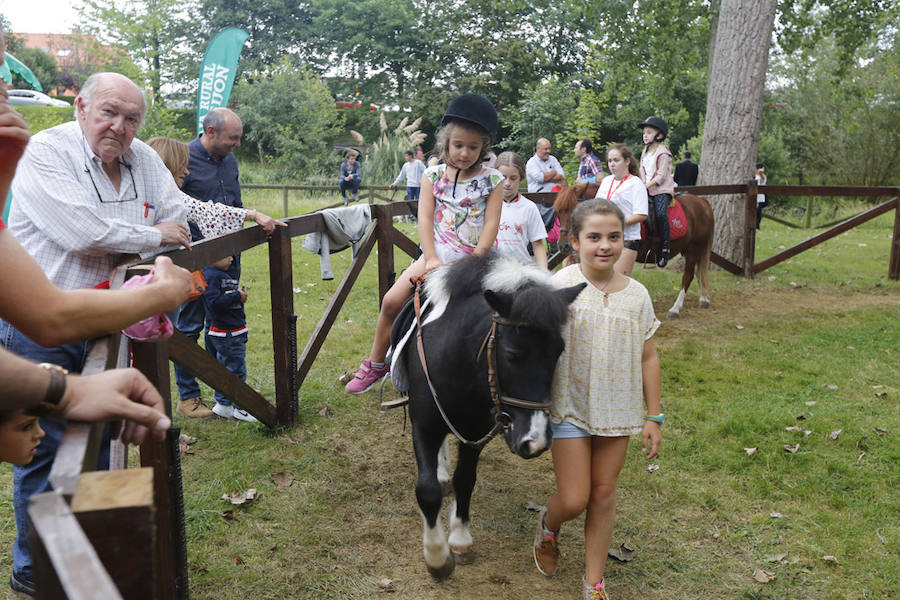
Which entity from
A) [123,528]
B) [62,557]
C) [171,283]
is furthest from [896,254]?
[62,557]

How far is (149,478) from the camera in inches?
43.4

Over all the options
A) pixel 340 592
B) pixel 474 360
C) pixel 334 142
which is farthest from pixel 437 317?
pixel 334 142

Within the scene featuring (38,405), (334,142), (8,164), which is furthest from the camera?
(334,142)

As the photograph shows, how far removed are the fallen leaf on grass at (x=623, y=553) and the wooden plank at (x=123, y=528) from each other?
113 inches

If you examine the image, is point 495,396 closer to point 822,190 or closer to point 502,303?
point 502,303

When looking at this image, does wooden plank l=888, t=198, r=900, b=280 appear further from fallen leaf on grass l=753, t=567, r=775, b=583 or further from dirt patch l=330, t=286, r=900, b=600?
fallen leaf on grass l=753, t=567, r=775, b=583

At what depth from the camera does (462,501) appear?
11.5ft

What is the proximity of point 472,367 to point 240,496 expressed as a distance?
1.90 m

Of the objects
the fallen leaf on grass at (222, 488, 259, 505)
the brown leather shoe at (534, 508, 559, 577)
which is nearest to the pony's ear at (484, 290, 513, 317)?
the brown leather shoe at (534, 508, 559, 577)

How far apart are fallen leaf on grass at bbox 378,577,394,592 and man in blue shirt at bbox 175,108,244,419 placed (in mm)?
2530

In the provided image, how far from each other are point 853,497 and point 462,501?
2488 mm

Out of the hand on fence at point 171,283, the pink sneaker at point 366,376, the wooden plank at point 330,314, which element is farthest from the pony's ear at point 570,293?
the wooden plank at point 330,314

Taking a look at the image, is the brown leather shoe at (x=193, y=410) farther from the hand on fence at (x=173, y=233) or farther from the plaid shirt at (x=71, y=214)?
the plaid shirt at (x=71, y=214)

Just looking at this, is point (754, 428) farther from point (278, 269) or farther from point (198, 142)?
point (198, 142)
